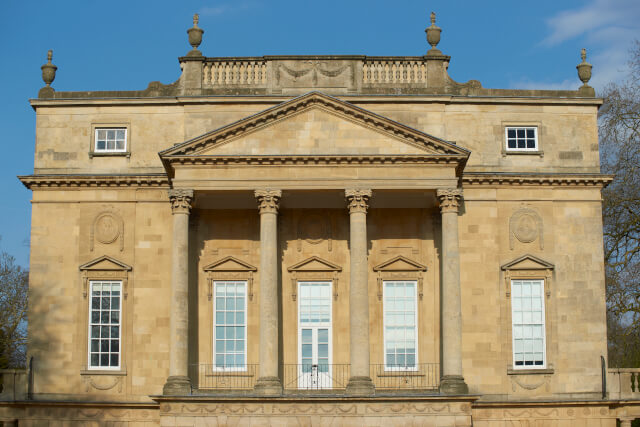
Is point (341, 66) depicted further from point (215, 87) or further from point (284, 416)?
point (284, 416)

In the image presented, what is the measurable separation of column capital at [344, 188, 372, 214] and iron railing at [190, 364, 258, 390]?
6.27 m

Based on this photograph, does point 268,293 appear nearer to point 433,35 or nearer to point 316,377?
point 316,377

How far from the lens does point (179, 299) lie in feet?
95.5

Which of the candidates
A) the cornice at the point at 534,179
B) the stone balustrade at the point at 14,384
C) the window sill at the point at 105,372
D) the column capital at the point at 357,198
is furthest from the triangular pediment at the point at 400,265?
the stone balustrade at the point at 14,384

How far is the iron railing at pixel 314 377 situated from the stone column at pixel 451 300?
11.7 feet

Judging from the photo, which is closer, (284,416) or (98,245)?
(284,416)

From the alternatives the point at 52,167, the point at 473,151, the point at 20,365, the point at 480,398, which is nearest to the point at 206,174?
the point at 52,167

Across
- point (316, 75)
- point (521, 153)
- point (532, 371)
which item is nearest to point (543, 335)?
point (532, 371)

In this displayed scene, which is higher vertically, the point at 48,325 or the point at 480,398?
the point at 48,325

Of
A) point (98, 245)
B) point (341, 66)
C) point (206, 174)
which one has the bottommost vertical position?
point (98, 245)

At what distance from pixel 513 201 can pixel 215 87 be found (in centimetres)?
1096

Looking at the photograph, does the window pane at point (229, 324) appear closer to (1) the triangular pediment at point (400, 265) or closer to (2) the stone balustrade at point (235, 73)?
(1) the triangular pediment at point (400, 265)

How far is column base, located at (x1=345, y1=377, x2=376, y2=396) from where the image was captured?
27.9 metres

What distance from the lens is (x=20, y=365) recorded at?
50.7 meters
